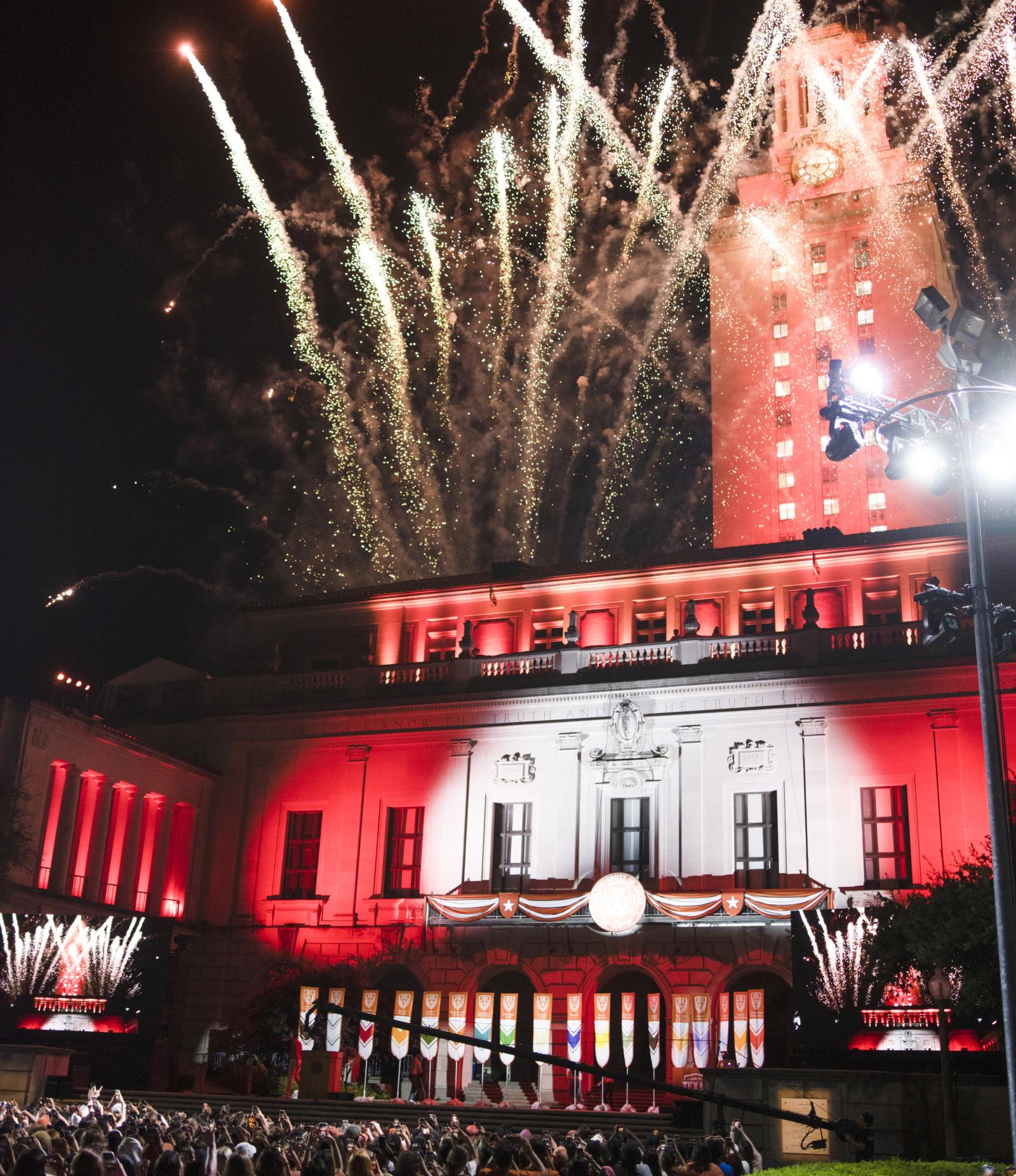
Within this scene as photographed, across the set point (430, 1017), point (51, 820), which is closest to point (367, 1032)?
point (430, 1017)

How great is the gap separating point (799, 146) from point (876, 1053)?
63077 millimetres

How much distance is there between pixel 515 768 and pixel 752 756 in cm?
728

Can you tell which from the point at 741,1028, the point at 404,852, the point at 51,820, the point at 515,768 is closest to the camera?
the point at 741,1028

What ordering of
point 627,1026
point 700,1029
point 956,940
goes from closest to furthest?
1. point 956,940
2. point 700,1029
3. point 627,1026

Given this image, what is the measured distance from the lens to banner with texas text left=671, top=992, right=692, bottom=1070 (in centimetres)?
3400

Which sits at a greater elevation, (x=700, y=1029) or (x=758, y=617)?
(x=758, y=617)

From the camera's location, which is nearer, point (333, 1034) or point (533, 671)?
point (333, 1034)

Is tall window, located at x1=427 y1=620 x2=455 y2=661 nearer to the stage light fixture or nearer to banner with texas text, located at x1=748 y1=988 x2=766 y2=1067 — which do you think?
banner with texas text, located at x1=748 y1=988 x2=766 y2=1067

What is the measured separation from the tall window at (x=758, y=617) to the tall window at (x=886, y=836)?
6559 millimetres

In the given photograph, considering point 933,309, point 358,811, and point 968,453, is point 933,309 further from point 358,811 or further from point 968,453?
point 358,811

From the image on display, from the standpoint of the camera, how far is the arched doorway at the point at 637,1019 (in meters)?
36.2

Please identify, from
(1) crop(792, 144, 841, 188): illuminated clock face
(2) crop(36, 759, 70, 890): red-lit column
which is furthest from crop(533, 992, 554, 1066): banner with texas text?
(1) crop(792, 144, 841, 188): illuminated clock face

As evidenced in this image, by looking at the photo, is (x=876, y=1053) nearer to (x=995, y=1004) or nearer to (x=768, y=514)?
(x=995, y=1004)

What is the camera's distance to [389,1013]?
38875mm
